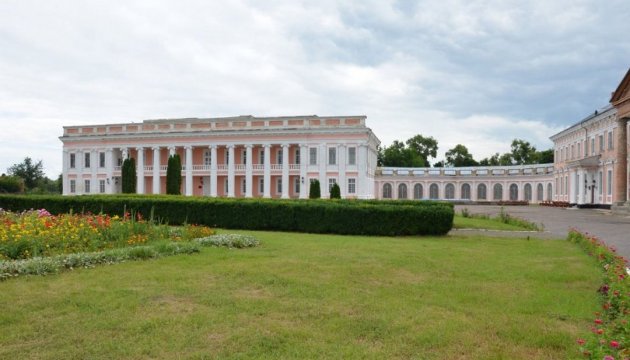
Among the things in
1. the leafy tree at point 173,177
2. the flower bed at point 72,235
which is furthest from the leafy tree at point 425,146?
the flower bed at point 72,235

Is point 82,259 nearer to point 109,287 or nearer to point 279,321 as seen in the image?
point 109,287

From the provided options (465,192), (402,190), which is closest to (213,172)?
(402,190)

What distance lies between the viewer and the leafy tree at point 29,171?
7675 cm

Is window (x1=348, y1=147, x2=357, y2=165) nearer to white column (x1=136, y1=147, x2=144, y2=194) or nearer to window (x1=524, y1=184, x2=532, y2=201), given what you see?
white column (x1=136, y1=147, x2=144, y2=194)

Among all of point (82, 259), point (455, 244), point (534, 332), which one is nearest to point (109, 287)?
point (82, 259)

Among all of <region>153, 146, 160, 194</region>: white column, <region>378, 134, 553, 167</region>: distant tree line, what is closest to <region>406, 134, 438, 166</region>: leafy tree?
<region>378, 134, 553, 167</region>: distant tree line

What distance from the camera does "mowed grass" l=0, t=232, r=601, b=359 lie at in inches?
203

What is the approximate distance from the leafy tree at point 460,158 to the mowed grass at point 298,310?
274ft

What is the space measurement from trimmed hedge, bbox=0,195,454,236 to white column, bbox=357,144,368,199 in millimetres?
30725

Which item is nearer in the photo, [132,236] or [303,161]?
[132,236]

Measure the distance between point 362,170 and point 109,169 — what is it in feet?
96.4

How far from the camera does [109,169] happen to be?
189 ft

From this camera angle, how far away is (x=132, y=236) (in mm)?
12000

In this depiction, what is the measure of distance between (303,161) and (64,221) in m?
40.0
